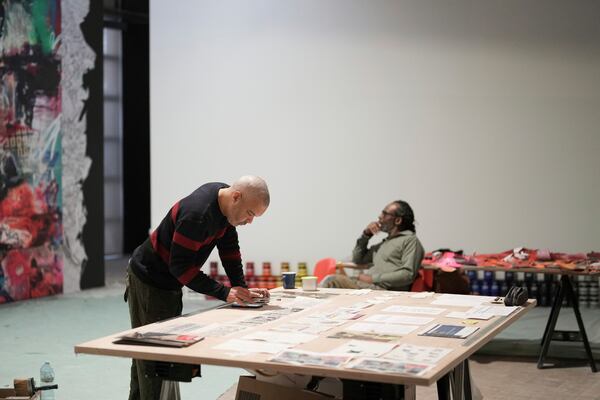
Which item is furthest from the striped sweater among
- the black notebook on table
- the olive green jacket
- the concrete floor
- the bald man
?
the olive green jacket

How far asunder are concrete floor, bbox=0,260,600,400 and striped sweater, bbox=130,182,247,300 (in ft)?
4.54

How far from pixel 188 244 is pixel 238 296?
33cm

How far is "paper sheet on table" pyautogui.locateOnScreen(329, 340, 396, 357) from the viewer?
9.27 feet

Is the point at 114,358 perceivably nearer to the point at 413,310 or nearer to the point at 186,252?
the point at 186,252

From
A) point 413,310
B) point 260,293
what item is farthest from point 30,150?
point 413,310

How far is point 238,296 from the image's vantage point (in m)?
3.77

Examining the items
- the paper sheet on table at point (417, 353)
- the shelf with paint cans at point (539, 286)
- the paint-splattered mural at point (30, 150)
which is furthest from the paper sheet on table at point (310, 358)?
the paint-splattered mural at point (30, 150)

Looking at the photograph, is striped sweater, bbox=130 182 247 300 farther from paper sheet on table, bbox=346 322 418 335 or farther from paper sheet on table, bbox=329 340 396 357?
paper sheet on table, bbox=329 340 396 357

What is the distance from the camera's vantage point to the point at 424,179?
8.31 metres

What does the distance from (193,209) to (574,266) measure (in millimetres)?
3137

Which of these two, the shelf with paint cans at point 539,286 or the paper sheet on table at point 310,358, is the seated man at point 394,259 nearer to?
the shelf with paint cans at point 539,286

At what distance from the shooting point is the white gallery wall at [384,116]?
8008mm

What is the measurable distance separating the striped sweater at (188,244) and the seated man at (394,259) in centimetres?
210

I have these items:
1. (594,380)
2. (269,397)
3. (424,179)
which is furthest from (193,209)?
(424,179)
